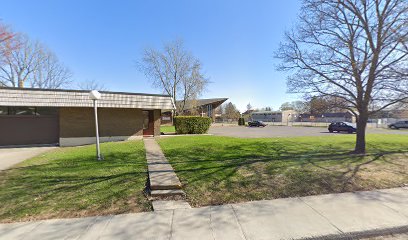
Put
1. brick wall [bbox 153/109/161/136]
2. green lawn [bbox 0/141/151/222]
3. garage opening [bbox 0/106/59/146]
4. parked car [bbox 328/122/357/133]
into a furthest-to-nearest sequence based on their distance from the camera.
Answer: parked car [bbox 328/122/357/133] → brick wall [bbox 153/109/161/136] → garage opening [bbox 0/106/59/146] → green lawn [bbox 0/141/151/222]

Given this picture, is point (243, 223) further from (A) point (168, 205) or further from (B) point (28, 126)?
(B) point (28, 126)

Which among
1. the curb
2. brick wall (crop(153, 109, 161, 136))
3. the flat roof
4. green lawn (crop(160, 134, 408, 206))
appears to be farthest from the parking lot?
the curb

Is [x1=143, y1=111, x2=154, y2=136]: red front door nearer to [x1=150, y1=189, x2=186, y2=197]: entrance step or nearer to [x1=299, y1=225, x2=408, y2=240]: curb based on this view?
[x1=150, y1=189, x2=186, y2=197]: entrance step

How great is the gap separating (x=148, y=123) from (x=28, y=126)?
766 cm

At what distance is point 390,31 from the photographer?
7914mm

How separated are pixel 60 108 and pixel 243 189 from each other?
43.9 feet

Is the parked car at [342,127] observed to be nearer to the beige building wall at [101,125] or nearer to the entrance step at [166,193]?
the beige building wall at [101,125]

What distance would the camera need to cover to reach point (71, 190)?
4984mm

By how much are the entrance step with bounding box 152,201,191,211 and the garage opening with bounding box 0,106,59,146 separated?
13.2m

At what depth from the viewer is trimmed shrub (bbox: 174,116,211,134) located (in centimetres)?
2077

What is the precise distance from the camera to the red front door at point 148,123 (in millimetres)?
16487

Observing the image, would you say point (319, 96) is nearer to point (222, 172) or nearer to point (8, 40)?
point (222, 172)

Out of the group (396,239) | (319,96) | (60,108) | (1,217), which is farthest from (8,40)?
(396,239)

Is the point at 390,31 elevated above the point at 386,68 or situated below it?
above
